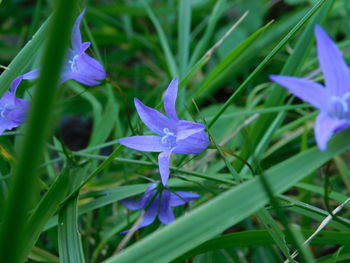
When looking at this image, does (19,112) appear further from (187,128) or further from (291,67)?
(291,67)

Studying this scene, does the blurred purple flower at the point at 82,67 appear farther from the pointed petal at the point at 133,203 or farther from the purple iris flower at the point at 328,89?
the purple iris flower at the point at 328,89

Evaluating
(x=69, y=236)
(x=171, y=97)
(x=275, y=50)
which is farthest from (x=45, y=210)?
(x=275, y=50)

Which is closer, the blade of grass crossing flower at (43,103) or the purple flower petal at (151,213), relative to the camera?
the blade of grass crossing flower at (43,103)

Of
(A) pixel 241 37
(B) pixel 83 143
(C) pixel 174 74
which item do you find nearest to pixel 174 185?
A: (C) pixel 174 74

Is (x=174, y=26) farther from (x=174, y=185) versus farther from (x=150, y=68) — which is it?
(x=174, y=185)

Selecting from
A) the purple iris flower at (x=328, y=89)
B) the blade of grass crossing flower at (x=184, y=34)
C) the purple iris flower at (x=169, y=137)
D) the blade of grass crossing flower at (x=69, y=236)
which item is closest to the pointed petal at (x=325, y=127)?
the purple iris flower at (x=328, y=89)

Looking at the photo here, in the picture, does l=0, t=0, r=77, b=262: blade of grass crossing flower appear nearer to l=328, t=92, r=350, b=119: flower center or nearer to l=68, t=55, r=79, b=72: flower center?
l=328, t=92, r=350, b=119: flower center

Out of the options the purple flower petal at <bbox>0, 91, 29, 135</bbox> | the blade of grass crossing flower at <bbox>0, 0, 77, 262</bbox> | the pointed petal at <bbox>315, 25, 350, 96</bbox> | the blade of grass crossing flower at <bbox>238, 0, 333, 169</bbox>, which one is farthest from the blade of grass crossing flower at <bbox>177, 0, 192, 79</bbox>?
the blade of grass crossing flower at <bbox>0, 0, 77, 262</bbox>

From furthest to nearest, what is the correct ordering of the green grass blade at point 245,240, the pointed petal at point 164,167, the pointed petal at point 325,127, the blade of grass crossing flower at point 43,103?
the green grass blade at point 245,240, the pointed petal at point 164,167, the pointed petal at point 325,127, the blade of grass crossing flower at point 43,103
